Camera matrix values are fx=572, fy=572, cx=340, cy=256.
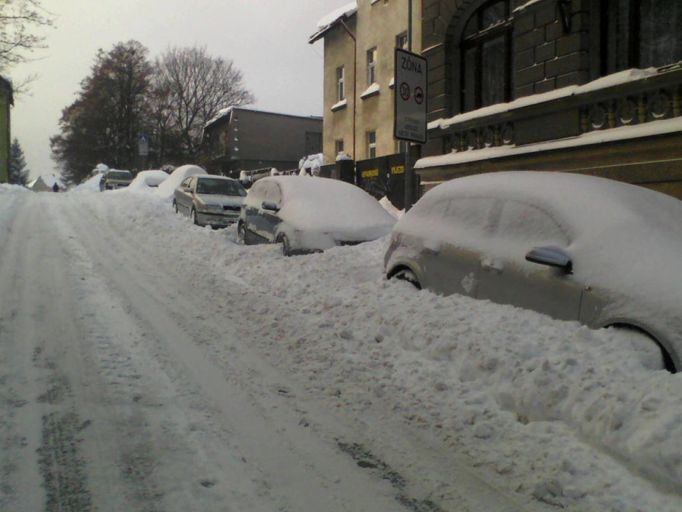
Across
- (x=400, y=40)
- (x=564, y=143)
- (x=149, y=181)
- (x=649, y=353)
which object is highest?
(x=400, y=40)

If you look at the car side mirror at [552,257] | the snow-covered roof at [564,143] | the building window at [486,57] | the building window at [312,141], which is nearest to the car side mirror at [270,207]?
the snow-covered roof at [564,143]

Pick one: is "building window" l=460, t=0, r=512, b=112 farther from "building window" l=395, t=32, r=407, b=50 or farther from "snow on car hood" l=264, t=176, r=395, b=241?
"building window" l=395, t=32, r=407, b=50

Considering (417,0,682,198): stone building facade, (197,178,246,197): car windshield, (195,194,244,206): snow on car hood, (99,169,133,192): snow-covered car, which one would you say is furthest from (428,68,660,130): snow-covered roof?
(99,169,133,192): snow-covered car

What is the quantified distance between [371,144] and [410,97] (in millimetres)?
14795

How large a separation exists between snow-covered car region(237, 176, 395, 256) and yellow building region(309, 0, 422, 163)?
11.2 m

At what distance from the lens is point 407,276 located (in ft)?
21.3

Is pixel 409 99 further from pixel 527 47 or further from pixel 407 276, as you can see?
pixel 527 47

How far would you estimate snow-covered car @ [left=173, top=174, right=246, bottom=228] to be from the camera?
14141 millimetres

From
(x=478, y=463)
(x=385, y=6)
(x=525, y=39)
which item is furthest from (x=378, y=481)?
(x=385, y=6)

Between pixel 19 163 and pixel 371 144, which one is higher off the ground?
pixel 19 163

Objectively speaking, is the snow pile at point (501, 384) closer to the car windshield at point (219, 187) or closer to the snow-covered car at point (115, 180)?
the car windshield at point (219, 187)

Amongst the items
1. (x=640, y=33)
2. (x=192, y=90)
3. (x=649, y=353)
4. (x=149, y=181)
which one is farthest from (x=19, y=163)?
(x=649, y=353)

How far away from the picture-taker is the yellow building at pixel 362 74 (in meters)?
21.6

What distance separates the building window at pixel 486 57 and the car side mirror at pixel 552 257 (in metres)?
8.86
